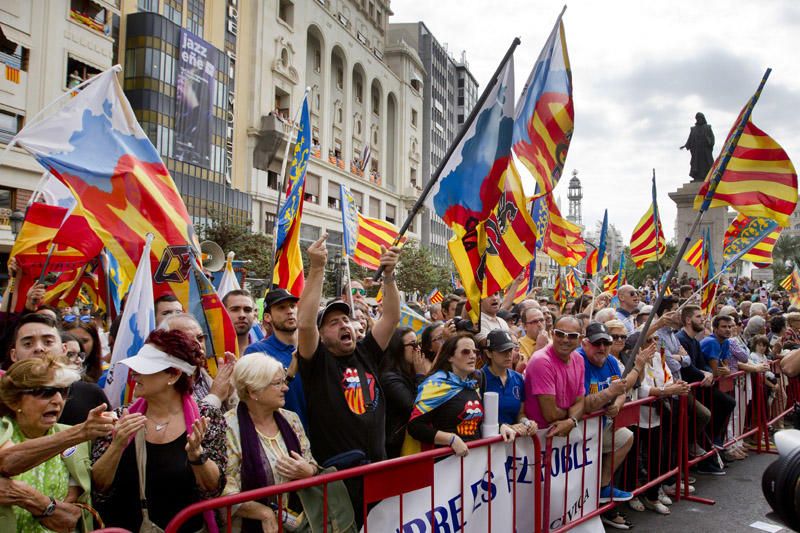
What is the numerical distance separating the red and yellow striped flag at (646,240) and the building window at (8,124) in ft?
78.8

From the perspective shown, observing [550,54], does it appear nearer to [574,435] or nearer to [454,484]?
[574,435]

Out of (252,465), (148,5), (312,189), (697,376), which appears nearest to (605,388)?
(697,376)

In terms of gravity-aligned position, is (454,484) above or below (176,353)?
below

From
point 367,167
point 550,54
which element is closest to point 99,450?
point 550,54

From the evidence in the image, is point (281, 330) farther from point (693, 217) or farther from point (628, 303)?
point (693, 217)

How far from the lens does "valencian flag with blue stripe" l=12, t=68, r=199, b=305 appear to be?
4789mm

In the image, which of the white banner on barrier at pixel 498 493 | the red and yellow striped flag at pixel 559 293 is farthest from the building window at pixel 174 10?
the white banner on barrier at pixel 498 493

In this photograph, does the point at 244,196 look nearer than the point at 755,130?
No

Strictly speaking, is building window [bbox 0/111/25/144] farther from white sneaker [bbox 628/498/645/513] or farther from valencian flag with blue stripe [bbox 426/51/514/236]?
white sneaker [bbox 628/498/645/513]

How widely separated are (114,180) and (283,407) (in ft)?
8.78

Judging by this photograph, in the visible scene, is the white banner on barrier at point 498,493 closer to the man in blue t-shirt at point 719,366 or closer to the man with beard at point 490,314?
the man with beard at point 490,314

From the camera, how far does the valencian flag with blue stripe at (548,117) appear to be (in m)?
5.43

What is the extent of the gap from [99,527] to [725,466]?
6649 mm

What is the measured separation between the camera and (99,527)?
2.65 meters
